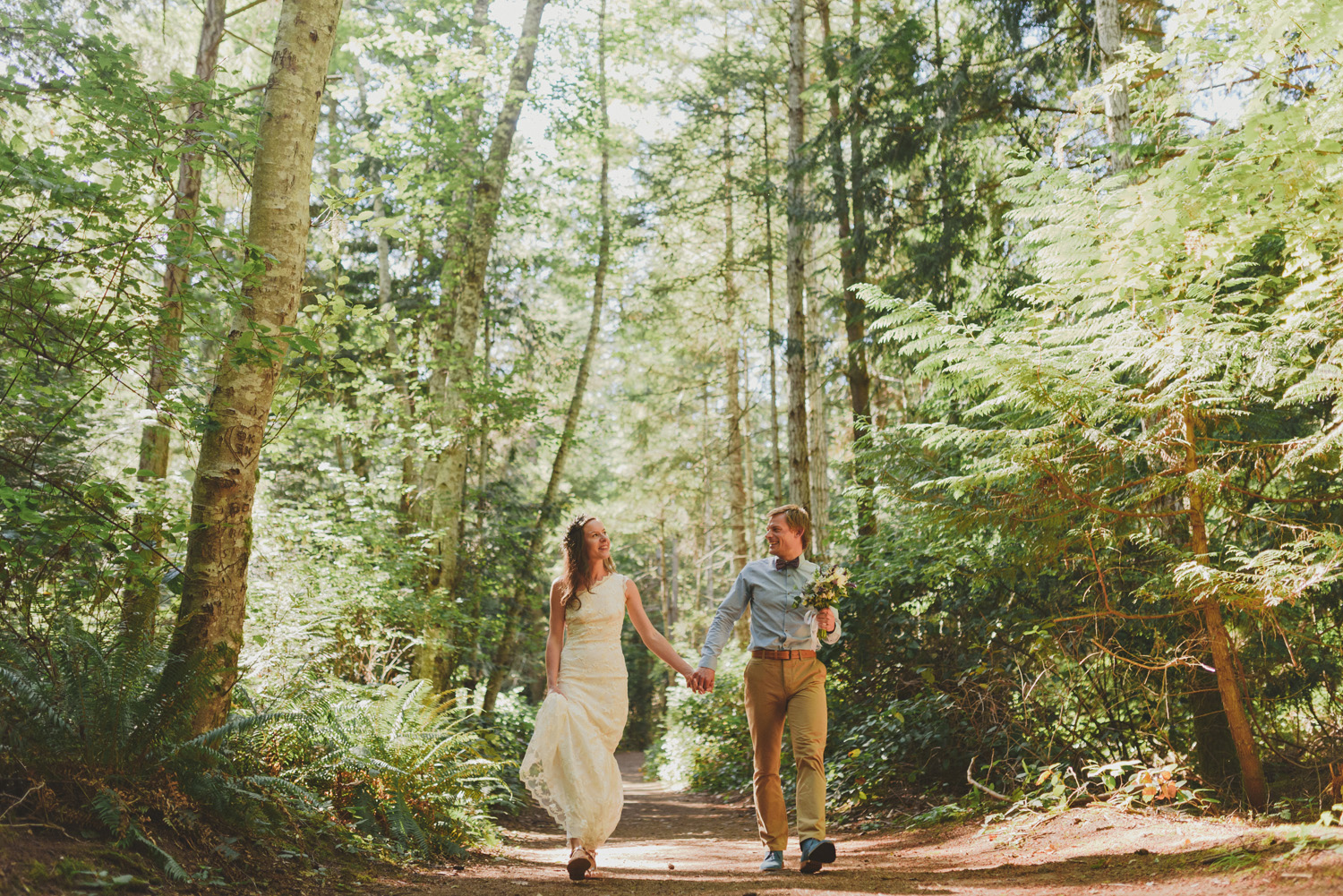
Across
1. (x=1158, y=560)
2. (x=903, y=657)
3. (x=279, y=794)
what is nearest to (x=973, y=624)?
(x=903, y=657)

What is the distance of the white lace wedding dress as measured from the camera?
5.34 m

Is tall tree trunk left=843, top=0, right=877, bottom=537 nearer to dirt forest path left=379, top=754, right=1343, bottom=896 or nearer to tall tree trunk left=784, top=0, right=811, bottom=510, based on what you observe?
tall tree trunk left=784, top=0, right=811, bottom=510

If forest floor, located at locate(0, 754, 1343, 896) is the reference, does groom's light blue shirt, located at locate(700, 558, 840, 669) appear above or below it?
above

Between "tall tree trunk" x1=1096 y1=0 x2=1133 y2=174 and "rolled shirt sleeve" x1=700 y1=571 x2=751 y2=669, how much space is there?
466cm

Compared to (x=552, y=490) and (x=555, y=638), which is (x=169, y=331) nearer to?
(x=555, y=638)

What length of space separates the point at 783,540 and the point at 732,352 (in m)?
18.1

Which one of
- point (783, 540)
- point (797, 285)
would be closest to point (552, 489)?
point (797, 285)

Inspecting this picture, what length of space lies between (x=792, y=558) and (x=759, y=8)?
17.9m

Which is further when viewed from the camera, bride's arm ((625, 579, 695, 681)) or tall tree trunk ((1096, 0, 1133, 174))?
tall tree trunk ((1096, 0, 1133, 174))

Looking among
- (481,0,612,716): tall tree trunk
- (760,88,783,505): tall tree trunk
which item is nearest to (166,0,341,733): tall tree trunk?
(481,0,612,716): tall tree trunk

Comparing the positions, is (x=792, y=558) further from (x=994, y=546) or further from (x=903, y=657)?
(x=903, y=657)

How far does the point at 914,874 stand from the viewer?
5.11m

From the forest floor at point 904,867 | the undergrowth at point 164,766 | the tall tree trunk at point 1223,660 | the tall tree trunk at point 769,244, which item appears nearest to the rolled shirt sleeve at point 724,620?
the forest floor at point 904,867

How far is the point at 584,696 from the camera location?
5574 mm
